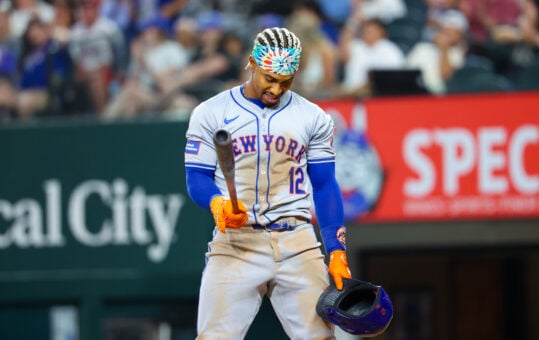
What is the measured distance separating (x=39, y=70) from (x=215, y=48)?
5.08ft

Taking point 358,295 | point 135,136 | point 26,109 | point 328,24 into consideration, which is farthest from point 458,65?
point 358,295

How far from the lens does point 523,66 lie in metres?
9.45

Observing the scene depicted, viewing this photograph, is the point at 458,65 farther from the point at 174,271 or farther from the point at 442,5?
the point at 174,271

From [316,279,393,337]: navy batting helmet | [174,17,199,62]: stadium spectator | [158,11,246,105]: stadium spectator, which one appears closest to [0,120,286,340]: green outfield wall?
[158,11,246,105]: stadium spectator

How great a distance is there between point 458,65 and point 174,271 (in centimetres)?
282

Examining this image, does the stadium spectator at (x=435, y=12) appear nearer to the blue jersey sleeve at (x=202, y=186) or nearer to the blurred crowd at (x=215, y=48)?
the blurred crowd at (x=215, y=48)

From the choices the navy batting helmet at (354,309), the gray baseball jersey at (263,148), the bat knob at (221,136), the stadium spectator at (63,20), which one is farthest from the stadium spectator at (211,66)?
the bat knob at (221,136)

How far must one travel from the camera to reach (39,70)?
1007 cm

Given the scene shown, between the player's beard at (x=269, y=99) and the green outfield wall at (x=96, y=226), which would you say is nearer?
the player's beard at (x=269, y=99)

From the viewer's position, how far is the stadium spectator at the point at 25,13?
33.8 ft

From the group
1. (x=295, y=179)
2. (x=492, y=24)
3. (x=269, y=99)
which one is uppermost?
(x=492, y=24)

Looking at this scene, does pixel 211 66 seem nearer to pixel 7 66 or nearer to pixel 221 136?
pixel 7 66

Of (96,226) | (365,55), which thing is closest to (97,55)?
(96,226)

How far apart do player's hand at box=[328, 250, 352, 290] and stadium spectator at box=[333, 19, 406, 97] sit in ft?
15.6
